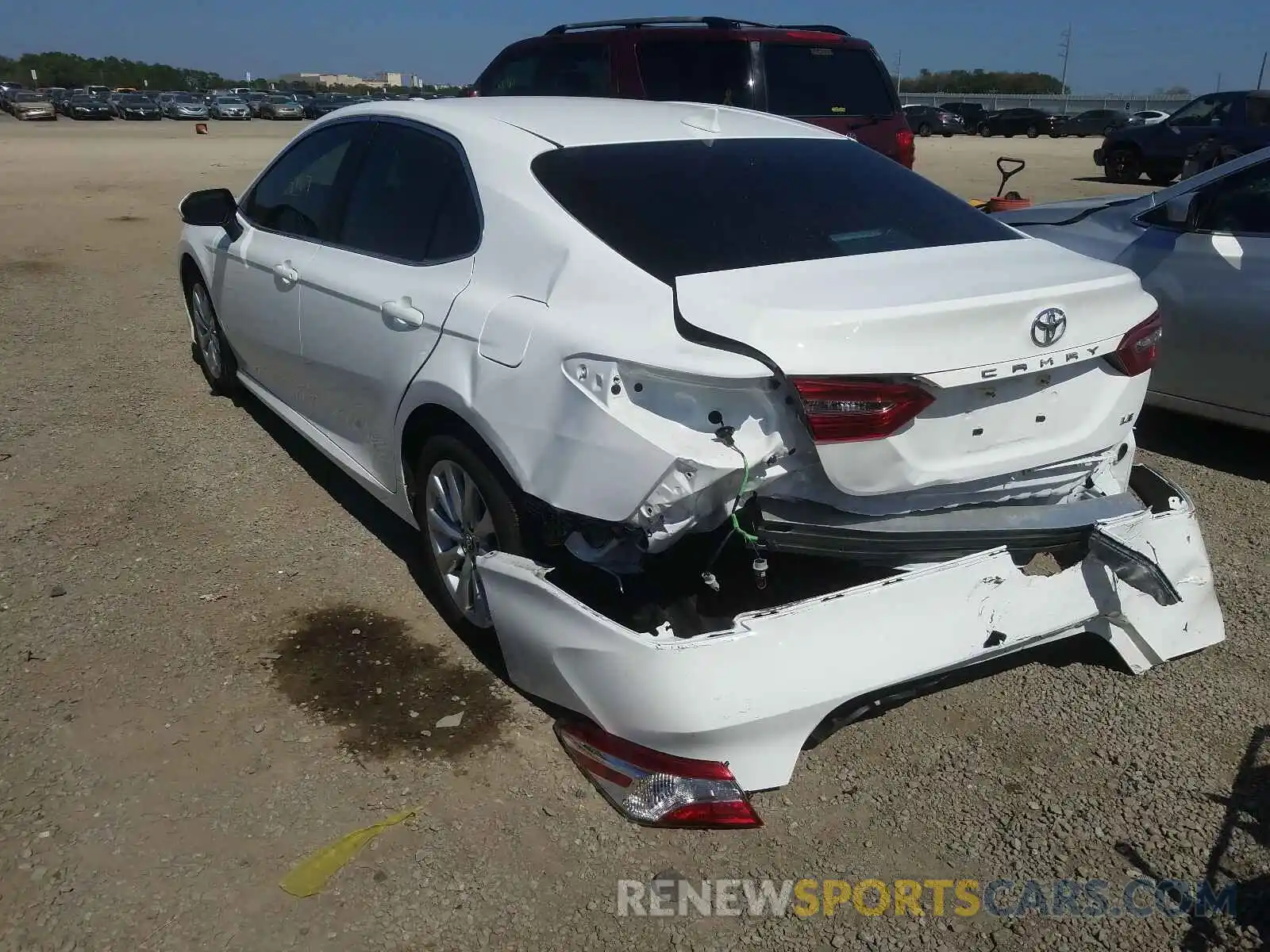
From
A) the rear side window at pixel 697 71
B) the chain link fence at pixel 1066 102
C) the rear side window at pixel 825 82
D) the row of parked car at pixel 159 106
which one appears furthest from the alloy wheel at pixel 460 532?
the chain link fence at pixel 1066 102

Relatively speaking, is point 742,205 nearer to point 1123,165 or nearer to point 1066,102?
point 1123,165

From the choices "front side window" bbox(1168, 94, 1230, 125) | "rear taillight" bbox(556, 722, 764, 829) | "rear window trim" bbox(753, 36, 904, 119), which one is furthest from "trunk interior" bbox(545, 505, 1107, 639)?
"front side window" bbox(1168, 94, 1230, 125)

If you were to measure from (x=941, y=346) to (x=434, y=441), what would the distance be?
1575 millimetres

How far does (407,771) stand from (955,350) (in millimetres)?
1833

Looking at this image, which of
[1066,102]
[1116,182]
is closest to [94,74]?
[1066,102]

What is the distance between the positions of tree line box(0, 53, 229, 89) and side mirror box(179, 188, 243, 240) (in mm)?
102310

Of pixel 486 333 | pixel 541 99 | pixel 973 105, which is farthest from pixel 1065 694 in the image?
pixel 973 105

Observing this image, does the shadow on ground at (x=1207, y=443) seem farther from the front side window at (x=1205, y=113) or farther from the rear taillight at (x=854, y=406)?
the front side window at (x=1205, y=113)

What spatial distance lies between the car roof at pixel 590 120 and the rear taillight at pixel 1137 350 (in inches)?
55.7

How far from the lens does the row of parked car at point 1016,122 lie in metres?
42.8

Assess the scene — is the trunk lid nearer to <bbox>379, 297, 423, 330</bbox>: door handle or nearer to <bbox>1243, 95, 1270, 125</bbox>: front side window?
<bbox>379, 297, 423, 330</bbox>: door handle

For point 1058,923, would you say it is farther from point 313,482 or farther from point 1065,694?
point 313,482

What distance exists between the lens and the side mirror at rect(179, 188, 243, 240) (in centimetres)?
484

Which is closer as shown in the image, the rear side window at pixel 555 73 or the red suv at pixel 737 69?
the red suv at pixel 737 69
